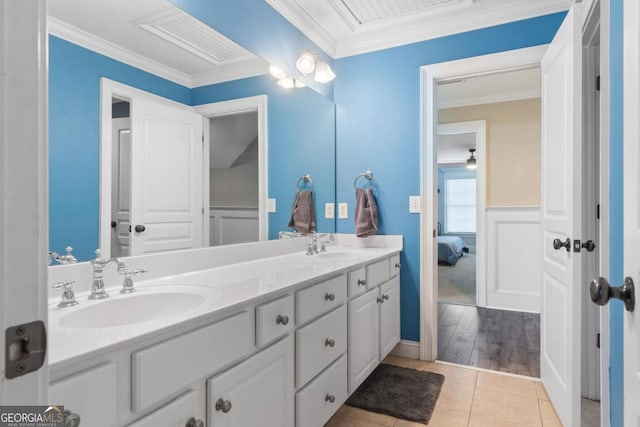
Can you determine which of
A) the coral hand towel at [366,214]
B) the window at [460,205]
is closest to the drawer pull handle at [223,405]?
the coral hand towel at [366,214]

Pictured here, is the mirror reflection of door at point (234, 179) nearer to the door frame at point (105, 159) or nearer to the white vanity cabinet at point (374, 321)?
the door frame at point (105, 159)

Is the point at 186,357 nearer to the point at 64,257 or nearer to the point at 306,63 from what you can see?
the point at 64,257

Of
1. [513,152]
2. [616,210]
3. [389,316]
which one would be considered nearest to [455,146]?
[513,152]

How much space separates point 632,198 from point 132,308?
4.48 feet

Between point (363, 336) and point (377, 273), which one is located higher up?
point (377, 273)

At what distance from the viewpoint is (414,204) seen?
2.60 metres

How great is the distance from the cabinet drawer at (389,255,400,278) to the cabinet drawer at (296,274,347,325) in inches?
28.0

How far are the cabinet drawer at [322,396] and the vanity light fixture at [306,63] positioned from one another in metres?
1.83

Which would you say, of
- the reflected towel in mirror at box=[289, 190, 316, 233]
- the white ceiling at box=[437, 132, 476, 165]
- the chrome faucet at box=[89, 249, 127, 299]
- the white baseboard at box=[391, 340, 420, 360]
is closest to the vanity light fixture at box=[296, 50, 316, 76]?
the reflected towel in mirror at box=[289, 190, 316, 233]

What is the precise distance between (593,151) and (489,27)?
1058 millimetres

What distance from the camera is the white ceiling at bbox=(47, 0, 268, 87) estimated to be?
3.95 ft

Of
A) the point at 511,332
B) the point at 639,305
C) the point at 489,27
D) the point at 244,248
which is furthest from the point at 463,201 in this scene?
the point at 639,305

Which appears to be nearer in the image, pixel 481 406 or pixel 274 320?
pixel 274 320

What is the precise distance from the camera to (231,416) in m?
1.06
